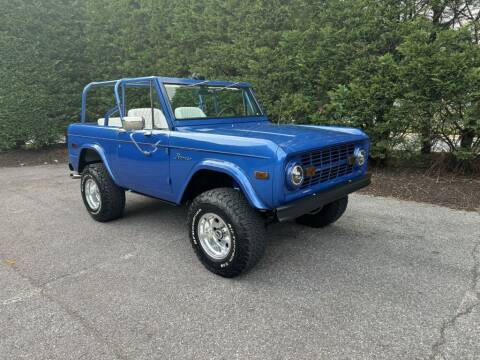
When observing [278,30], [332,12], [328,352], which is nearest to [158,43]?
[278,30]

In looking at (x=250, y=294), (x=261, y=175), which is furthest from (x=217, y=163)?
(x=250, y=294)

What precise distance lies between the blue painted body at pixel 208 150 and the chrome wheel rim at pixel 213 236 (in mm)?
415

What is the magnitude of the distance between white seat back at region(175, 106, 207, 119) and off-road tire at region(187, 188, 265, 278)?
101 centimetres

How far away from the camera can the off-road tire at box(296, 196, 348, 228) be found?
3.94 m

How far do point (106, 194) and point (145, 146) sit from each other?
3.64 ft

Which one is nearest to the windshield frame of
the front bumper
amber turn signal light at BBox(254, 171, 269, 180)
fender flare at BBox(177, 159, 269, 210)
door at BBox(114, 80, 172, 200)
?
door at BBox(114, 80, 172, 200)

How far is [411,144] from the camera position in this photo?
19.5ft

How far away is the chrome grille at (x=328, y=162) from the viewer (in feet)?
9.29

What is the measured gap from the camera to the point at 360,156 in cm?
344

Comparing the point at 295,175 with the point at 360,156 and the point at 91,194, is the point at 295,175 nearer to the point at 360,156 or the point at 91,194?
the point at 360,156

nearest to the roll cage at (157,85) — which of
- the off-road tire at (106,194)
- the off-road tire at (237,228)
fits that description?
the off-road tire at (106,194)

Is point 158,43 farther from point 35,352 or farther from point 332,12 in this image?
point 35,352

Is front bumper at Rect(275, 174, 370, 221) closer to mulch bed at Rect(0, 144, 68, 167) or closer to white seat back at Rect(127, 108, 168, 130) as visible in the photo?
white seat back at Rect(127, 108, 168, 130)

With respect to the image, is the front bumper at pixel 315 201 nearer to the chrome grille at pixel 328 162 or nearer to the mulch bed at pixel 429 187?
the chrome grille at pixel 328 162
